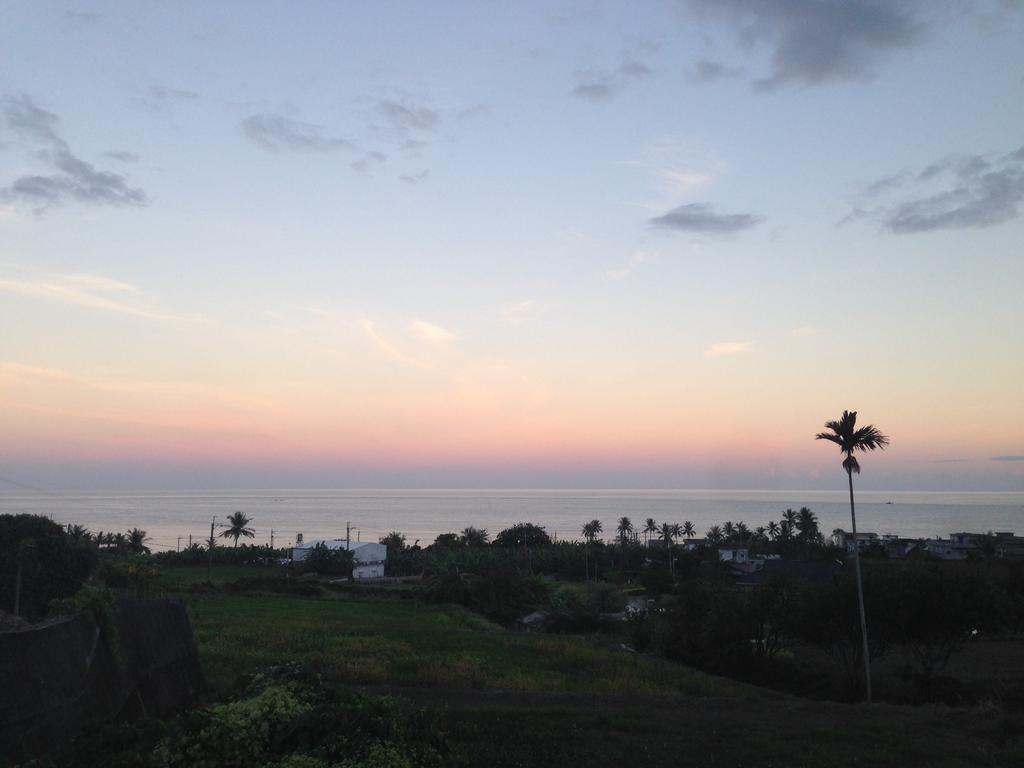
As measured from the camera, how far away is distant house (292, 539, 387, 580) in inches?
3107

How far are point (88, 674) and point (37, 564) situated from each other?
24063 mm

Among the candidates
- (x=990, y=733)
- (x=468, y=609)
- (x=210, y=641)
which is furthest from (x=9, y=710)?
(x=468, y=609)

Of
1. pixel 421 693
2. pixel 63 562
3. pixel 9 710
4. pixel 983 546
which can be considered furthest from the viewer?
pixel 983 546

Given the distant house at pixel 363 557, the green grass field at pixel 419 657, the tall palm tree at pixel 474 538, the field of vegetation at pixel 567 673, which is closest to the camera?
the field of vegetation at pixel 567 673

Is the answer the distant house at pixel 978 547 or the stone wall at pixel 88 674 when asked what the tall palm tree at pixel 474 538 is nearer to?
the distant house at pixel 978 547

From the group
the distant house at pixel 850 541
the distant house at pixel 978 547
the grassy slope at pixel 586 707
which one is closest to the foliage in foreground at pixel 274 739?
the grassy slope at pixel 586 707

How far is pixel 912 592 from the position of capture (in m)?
26.5

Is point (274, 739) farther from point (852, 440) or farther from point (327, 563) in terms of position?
point (327, 563)

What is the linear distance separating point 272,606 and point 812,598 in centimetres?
2957

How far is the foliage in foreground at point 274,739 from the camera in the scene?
6672mm

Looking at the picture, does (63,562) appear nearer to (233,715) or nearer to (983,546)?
(233,715)

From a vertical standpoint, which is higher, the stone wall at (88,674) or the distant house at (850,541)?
the stone wall at (88,674)

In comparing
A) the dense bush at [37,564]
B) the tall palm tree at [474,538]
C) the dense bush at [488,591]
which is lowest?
the dense bush at [488,591]

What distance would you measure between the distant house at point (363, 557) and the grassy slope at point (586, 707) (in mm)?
44391
